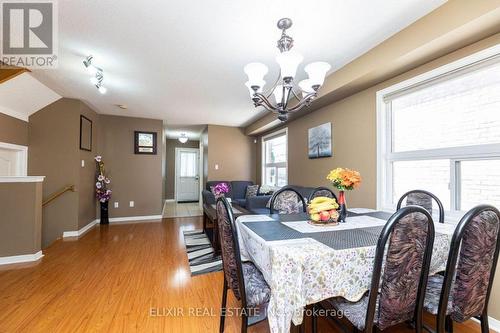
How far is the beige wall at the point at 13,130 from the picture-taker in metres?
3.06

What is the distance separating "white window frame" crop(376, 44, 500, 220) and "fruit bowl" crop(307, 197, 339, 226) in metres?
1.22

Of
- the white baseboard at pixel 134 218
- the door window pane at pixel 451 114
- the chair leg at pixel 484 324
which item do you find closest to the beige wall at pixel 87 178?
the white baseboard at pixel 134 218

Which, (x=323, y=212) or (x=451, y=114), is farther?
(x=451, y=114)

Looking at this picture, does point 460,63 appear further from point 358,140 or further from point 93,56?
point 93,56

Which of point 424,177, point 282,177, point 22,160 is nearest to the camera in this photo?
point 424,177

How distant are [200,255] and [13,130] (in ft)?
11.0

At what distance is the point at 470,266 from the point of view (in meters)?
1.13

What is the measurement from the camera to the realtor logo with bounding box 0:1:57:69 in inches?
67.8

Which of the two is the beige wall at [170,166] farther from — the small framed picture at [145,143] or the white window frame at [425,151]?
the white window frame at [425,151]

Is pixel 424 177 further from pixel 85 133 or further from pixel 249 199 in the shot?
pixel 85 133

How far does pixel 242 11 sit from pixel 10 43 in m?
2.33

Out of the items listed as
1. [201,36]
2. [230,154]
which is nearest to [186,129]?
[230,154]

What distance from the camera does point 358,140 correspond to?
285 cm

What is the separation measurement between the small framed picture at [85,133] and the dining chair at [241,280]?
4.04 meters
